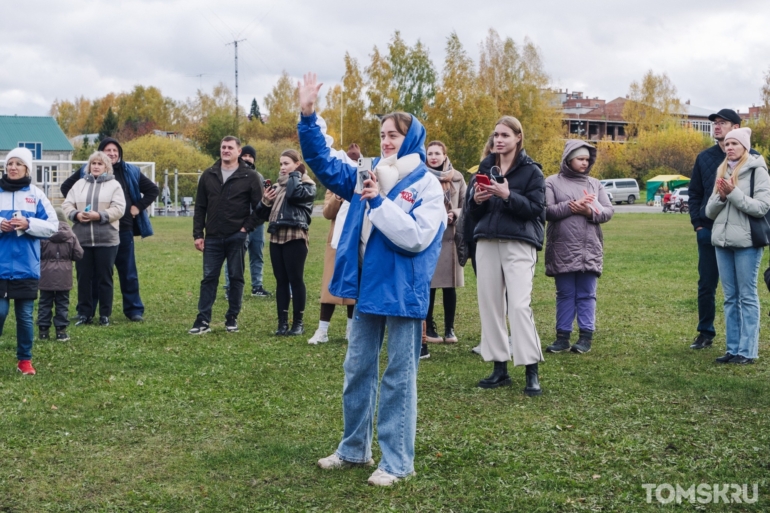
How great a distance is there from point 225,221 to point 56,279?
Result: 1.92 m

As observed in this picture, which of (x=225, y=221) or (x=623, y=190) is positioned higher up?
(x=623, y=190)

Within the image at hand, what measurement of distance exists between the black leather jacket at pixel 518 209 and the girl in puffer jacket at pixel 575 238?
163 centimetres

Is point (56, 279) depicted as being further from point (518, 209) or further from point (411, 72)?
point (411, 72)

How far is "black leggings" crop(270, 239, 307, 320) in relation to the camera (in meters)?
9.97

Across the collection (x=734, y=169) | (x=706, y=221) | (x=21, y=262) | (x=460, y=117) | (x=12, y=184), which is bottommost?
(x=21, y=262)

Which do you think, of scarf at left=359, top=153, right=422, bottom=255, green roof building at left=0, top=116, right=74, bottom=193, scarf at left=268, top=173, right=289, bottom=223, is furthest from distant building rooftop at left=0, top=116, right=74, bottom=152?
scarf at left=359, top=153, right=422, bottom=255

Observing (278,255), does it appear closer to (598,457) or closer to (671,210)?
(598,457)

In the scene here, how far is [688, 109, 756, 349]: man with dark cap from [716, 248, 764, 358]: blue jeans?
14.3 inches

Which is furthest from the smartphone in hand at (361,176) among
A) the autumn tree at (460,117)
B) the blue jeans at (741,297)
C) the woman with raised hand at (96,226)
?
the autumn tree at (460,117)

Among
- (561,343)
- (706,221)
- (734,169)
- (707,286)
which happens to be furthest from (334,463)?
(707,286)

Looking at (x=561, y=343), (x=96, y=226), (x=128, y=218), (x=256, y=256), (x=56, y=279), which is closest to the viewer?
(x=561, y=343)

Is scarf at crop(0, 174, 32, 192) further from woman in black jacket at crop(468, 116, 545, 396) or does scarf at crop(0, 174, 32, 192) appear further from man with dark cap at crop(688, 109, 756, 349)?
man with dark cap at crop(688, 109, 756, 349)

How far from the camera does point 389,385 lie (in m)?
Answer: 5.00

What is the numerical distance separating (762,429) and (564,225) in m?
3.40
